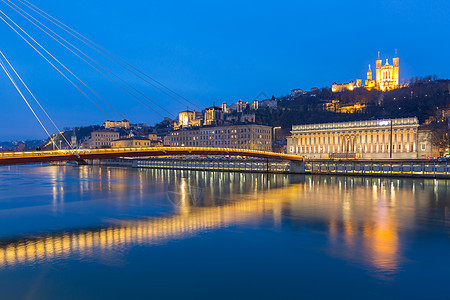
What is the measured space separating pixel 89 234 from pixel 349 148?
84982 mm

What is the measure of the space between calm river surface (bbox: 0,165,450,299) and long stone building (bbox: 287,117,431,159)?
61.8 m

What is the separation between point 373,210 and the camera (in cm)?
2419

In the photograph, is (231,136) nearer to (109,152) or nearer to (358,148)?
(358,148)

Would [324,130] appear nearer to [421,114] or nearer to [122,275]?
[421,114]

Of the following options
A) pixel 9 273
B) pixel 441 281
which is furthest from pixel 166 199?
pixel 441 281

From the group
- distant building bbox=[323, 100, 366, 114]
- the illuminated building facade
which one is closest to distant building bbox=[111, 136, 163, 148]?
distant building bbox=[323, 100, 366, 114]

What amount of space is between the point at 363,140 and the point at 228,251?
83.2 m

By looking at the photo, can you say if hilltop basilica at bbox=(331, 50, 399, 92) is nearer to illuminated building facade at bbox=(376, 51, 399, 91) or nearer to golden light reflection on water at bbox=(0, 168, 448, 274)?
illuminated building facade at bbox=(376, 51, 399, 91)

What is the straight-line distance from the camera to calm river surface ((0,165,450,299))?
11000mm

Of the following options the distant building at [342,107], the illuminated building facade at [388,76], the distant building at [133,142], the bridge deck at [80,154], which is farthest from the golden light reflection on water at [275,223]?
the illuminated building facade at [388,76]

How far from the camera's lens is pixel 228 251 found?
1472 centimetres

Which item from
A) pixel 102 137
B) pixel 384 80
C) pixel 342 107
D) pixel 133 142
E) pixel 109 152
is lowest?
pixel 109 152

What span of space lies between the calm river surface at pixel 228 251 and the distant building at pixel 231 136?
7781 centimetres

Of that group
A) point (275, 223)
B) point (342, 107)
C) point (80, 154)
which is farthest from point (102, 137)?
point (275, 223)
